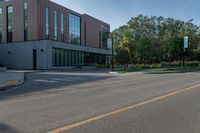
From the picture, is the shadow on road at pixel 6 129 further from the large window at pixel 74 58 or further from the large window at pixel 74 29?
the large window at pixel 74 29

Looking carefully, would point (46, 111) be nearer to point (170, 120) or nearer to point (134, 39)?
point (170, 120)

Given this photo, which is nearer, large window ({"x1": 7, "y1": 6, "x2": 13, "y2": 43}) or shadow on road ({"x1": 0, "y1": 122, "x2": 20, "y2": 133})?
shadow on road ({"x1": 0, "y1": 122, "x2": 20, "y2": 133})

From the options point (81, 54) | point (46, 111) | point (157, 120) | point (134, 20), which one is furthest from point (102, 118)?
point (134, 20)

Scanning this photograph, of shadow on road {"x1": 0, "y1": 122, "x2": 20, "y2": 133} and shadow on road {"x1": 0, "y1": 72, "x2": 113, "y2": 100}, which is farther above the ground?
shadow on road {"x1": 0, "y1": 122, "x2": 20, "y2": 133}

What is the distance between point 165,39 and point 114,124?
69454mm

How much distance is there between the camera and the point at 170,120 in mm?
7418

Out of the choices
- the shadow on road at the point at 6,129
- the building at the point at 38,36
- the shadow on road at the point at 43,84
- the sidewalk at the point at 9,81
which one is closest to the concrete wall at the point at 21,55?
the building at the point at 38,36

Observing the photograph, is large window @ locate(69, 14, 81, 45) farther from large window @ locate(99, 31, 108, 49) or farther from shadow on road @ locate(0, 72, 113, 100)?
shadow on road @ locate(0, 72, 113, 100)

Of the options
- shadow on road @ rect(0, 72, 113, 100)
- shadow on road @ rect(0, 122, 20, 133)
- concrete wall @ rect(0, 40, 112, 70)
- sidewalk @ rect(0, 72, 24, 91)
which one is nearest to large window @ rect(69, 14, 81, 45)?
concrete wall @ rect(0, 40, 112, 70)

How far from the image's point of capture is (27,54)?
174 feet

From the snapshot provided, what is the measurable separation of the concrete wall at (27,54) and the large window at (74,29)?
7124 millimetres

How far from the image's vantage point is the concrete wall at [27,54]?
170ft

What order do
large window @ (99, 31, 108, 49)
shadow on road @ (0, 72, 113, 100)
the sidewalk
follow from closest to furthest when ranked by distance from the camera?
shadow on road @ (0, 72, 113, 100)
the sidewalk
large window @ (99, 31, 108, 49)

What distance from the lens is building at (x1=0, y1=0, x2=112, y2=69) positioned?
52688mm
